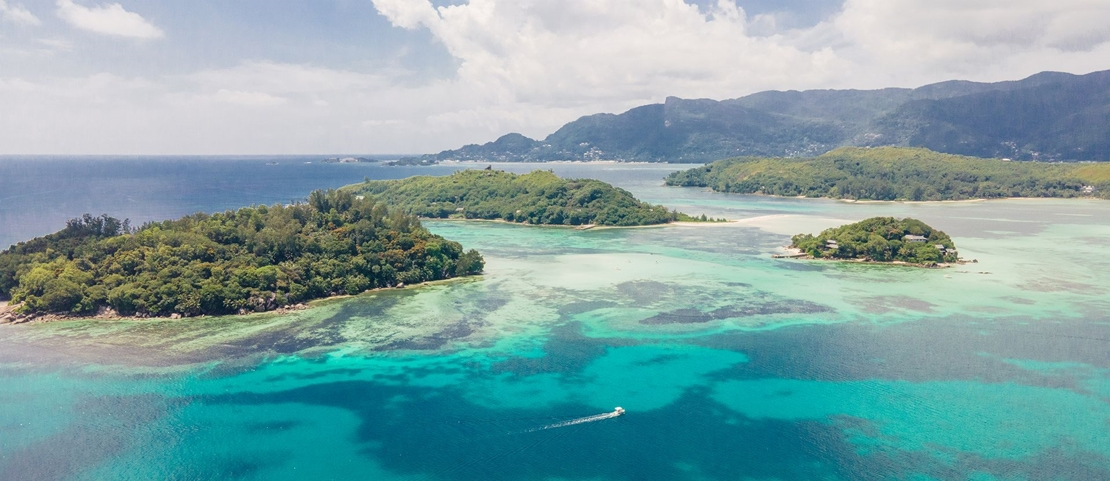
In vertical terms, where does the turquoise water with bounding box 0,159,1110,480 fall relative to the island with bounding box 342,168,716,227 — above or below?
below

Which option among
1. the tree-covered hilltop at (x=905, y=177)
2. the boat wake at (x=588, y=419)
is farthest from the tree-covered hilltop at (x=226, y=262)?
the tree-covered hilltop at (x=905, y=177)

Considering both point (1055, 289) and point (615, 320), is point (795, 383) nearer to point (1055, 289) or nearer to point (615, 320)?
point (615, 320)

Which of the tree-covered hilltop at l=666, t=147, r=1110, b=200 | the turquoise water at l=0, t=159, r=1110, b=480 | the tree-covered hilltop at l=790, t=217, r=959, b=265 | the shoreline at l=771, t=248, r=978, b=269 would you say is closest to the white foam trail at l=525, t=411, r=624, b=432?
the turquoise water at l=0, t=159, r=1110, b=480

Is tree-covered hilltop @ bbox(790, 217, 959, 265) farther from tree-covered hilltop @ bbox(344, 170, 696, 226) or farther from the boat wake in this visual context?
the boat wake

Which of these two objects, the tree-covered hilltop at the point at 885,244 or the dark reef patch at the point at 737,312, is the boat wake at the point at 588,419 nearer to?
the dark reef patch at the point at 737,312

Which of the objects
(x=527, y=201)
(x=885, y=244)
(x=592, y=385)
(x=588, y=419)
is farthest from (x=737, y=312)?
(x=527, y=201)

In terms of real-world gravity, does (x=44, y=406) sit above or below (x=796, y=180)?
below

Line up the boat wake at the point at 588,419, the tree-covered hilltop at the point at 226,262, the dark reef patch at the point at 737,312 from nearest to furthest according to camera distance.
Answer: the boat wake at the point at 588,419, the tree-covered hilltop at the point at 226,262, the dark reef patch at the point at 737,312

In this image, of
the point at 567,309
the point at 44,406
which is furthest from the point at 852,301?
the point at 44,406
